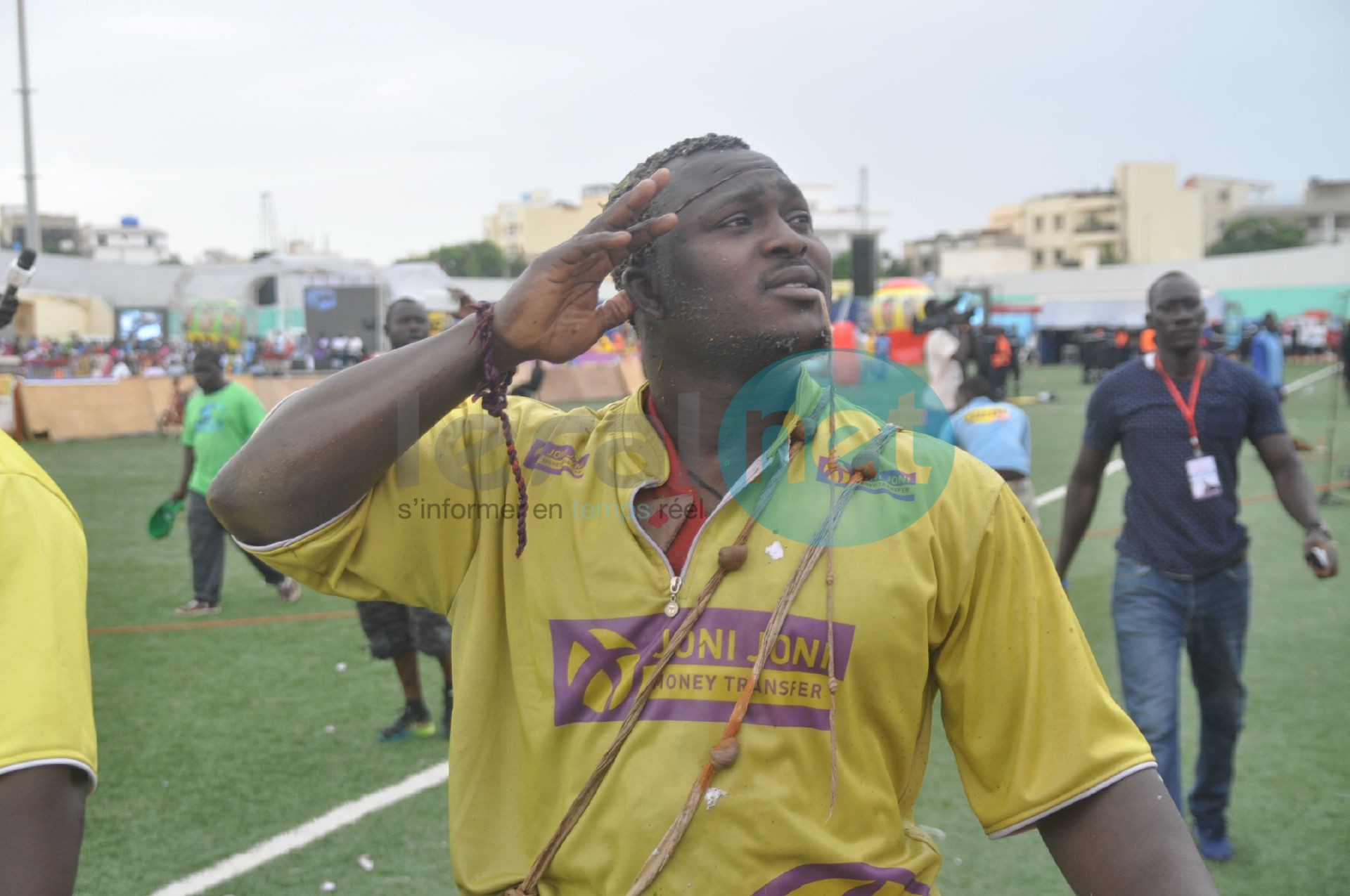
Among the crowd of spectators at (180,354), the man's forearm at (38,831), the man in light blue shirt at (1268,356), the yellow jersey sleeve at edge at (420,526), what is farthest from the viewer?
the crowd of spectators at (180,354)

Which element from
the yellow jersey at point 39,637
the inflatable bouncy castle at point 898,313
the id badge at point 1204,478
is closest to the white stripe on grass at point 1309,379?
the inflatable bouncy castle at point 898,313

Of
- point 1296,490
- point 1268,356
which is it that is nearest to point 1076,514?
point 1296,490

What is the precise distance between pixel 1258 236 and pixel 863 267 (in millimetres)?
86915

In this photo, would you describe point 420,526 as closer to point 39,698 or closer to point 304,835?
point 39,698

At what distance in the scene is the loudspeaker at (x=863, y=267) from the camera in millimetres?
6547

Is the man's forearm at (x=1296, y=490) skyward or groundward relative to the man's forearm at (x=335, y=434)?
groundward

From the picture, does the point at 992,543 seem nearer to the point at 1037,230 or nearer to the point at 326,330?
the point at 326,330

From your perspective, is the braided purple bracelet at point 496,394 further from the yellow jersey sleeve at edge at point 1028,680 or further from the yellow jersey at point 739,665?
the yellow jersey sleeve at edge at point 1028,680

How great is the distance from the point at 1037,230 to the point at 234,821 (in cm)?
10840

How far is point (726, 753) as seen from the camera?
1779mm

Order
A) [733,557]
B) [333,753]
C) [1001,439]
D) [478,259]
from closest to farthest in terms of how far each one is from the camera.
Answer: [733,557], [333,753], [1001,439], [478,259]

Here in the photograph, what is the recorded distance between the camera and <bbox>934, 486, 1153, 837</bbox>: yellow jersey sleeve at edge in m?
1.84

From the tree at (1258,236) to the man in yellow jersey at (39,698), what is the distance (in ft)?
287

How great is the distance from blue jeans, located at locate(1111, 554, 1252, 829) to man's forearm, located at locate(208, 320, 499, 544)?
3.48m
